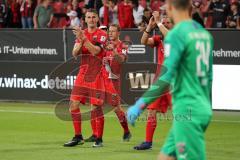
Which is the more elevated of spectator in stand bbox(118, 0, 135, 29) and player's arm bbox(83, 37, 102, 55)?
spectator in stand bbox(118, 0, 135, 29)

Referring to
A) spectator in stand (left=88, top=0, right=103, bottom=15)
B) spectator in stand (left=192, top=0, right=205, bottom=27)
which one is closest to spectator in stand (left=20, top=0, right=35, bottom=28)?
spectator in stand (left=88, top=0, right=103, bottom=15)

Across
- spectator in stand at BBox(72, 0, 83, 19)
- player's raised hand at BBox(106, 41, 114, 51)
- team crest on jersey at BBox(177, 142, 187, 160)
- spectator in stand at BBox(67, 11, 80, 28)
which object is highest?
spectator in stand at BBox(72, 0, 83, 19)

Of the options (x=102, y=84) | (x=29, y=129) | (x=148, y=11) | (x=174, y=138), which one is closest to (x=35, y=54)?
(x=148, y=11)

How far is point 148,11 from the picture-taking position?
2367 centimetres

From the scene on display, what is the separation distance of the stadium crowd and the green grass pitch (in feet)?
14.1

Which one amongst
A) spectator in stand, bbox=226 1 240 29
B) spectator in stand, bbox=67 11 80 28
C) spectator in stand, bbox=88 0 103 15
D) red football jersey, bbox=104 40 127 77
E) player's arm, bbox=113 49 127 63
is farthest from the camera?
spectator in stand, bbox=88 0 103 15

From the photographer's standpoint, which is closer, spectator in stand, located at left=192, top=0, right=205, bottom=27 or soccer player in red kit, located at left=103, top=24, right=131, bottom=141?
soccer player in red kit, located at left=103, top=24, right=131, bottom=141

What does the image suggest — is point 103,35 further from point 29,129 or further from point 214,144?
point 29,129

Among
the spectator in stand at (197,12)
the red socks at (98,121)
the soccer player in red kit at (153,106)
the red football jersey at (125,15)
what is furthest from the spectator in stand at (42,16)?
the soccer player in red kit at (153,106)

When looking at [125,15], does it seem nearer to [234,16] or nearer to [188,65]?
[234,16]

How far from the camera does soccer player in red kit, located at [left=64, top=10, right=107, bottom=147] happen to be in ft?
43.7

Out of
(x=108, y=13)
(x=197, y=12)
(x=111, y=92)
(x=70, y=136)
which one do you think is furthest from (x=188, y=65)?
(x=108, y=13)

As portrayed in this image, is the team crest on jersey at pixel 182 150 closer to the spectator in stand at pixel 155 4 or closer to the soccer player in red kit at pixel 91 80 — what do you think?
the soccer player in red kit at pixel 91 80

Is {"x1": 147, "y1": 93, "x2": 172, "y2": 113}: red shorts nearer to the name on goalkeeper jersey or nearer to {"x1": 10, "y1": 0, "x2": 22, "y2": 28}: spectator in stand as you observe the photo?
the name on goalkeeper jersey
